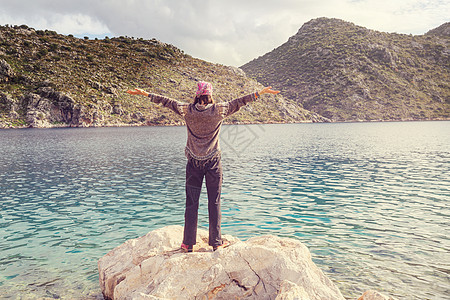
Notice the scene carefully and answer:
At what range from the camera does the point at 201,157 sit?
5895mm

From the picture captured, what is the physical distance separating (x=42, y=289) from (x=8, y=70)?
11617 centimetres

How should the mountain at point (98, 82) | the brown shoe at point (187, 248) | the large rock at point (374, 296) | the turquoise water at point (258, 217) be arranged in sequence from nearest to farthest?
the large rock at point (374, 296) < the brown shoe at point (187, 248) < the turquoise water at point (258, 217) < the mountain at point (98, 82)

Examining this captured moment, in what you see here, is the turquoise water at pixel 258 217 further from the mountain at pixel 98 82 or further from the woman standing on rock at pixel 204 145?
the mountain at pixel 98 82

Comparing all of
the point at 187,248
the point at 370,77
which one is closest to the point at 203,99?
the point at 187,248

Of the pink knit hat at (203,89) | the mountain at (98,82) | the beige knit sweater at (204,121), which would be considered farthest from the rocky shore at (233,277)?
the mountain at (98,82)

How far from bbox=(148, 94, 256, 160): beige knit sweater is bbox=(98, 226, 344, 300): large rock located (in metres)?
1.88

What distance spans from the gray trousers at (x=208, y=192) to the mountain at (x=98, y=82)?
4006 inches

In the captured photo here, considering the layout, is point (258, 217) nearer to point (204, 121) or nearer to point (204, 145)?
point (204, 145)

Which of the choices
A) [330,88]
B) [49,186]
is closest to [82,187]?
[49,186]

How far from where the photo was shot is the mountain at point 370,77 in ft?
491

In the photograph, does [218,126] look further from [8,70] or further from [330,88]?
[330,88]

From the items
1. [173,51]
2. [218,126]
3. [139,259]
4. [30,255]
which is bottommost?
[30,255]

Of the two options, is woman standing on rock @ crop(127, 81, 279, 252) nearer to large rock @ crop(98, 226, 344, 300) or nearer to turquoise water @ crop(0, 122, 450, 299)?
large rock @ crop(98, 226, 344, 300)

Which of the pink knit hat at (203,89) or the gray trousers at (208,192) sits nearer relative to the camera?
the pink knit hat at (203,89)
